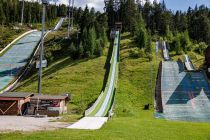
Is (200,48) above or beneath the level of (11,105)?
above

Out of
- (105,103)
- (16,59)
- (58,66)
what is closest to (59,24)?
(16,59)

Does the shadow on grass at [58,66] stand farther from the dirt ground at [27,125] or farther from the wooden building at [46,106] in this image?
the dirt ground at [27,125]

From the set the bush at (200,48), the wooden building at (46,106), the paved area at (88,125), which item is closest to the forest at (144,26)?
the bush at (200,48)

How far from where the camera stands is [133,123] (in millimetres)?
30219

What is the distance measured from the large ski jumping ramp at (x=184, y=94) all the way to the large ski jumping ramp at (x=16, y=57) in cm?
2990

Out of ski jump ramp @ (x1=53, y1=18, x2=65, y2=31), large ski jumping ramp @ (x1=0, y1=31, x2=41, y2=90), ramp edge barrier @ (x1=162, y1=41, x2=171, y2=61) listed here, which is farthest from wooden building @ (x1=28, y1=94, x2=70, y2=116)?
ski jump ramp @ (x1=53, y1=18, x2=65, y2=31)

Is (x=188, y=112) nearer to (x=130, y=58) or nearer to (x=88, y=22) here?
(x=130, y=58)

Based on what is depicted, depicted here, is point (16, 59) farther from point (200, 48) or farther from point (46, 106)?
point (46, 106)

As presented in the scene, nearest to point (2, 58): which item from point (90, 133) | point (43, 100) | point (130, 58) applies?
point (130, 58)

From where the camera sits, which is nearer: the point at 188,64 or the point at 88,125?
the point at 88,125

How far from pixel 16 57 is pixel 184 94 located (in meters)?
49.4

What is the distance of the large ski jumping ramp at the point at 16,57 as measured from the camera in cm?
7588

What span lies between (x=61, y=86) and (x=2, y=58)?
35.9 metres

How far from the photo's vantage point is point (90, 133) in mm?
22000
